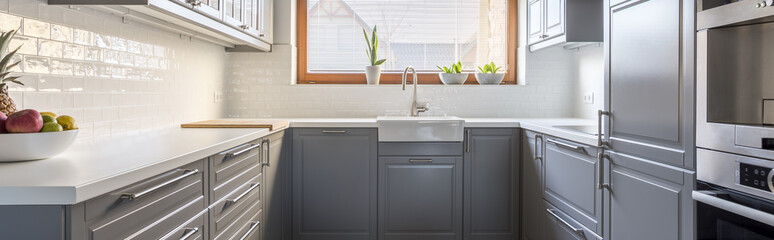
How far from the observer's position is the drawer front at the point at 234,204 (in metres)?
1.75

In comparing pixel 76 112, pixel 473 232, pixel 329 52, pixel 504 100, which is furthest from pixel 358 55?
pixel 76 112

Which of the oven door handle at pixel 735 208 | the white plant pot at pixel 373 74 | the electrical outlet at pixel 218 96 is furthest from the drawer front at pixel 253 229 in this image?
the oven door handle at pixel 735 208

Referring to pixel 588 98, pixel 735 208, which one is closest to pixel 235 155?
pixel 735 208

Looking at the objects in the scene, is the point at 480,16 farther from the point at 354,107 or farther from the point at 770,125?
the point at 770,125

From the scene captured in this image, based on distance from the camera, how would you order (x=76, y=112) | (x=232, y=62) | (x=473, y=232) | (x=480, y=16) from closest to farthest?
(x=76, y=112), (x=473, y=232), (x=232, y=62), (x=480, y=16)

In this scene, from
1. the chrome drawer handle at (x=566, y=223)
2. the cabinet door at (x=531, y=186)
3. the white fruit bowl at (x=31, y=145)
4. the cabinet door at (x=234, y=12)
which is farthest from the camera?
the cabinet door at (x=531, y=186)

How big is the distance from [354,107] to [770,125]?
2.62 meters

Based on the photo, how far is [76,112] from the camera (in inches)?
68.2

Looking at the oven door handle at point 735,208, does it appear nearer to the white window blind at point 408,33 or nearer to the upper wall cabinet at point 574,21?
the upper wall cabinet at point 574,21

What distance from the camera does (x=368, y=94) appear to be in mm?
3506

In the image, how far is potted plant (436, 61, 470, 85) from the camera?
349cm

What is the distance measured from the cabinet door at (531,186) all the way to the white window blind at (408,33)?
1065 millimetres

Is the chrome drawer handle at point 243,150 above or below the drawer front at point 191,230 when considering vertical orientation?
above

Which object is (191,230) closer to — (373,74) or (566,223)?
(566,223)
